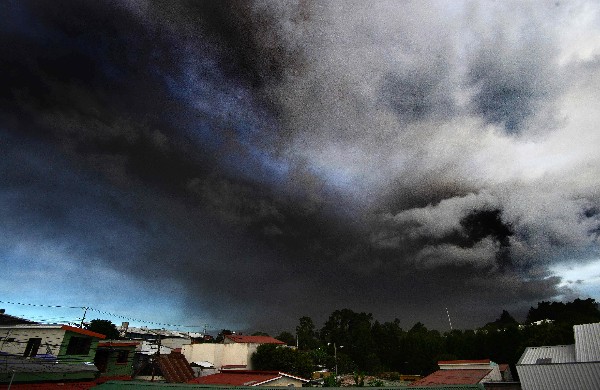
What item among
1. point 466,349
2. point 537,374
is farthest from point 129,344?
point 466,349

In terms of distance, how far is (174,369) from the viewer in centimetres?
3566

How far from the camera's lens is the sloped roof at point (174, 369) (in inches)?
1367

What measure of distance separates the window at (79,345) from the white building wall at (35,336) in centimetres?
152

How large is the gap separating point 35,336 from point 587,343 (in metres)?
58.3

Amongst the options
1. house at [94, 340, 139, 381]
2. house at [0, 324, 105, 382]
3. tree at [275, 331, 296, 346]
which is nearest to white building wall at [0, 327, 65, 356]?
house at [0, 324, 105, 382]

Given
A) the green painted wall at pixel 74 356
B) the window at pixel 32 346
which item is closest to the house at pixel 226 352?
the green painted wall at pixel 74 356

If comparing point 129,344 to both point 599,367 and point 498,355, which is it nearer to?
point 599,367

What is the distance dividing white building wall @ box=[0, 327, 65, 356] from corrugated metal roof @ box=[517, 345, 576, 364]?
50.7 metres

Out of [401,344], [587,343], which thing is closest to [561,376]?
[587,343]

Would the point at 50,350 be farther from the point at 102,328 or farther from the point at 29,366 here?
the point at 102,328

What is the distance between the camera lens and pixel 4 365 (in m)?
22.8

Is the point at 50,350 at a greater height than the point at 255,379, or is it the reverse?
the point at 50,350

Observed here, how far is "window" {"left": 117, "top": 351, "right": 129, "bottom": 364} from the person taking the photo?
139ft

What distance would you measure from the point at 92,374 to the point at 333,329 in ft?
336
